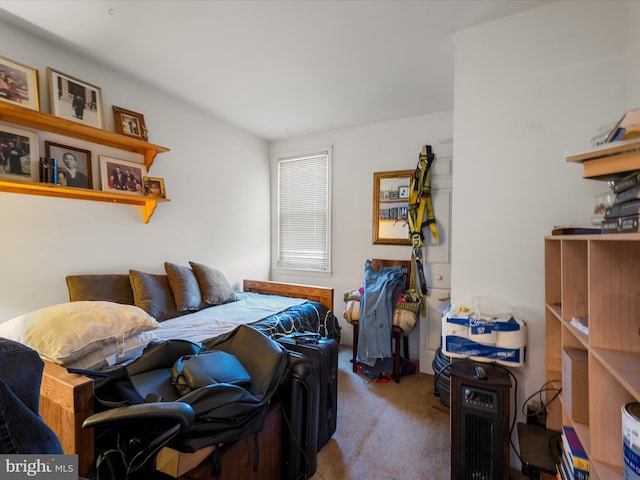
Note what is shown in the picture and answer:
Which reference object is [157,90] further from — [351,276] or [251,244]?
[351,276]

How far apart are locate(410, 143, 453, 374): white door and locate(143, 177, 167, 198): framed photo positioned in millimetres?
2569

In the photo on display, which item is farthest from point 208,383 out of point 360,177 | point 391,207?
point 360,177

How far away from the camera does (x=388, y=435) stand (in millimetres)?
1889

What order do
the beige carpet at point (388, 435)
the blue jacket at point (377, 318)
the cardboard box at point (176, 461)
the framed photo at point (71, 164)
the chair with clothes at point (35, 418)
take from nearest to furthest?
1. the chair with clothes at point (35, 418)
2. the cardboard box at point (176, 461)
3. the beige carpet at point (388, 435)
4. the framed photo at point (71, 164)
5. the blue jacket at point (377, 318)

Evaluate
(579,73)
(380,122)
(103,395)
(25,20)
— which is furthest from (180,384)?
(380,122)

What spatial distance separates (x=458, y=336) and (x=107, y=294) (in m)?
2.41

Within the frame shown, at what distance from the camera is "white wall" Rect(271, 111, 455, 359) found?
10.1 ft

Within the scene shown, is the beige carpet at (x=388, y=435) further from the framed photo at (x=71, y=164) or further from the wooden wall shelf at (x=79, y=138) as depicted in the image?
the framed photo at (x=71, y=164)

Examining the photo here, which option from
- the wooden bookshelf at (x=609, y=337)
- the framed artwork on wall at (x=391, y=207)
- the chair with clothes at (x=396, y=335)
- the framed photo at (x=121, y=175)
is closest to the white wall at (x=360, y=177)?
the framed artwork on wall at (x=391, y=207)

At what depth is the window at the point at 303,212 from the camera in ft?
11.9

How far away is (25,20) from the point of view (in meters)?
1.71

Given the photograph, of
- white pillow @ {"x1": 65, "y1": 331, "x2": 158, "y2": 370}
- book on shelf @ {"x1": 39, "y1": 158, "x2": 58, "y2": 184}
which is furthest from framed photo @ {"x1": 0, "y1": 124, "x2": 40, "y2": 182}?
white pillow @ {"x1": 65, "y1": 331, "x2": 158, "y2": 370}

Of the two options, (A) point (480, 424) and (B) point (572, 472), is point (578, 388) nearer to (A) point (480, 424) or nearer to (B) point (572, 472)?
(B) point (572, 472)

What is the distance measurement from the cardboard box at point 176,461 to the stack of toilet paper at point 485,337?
1316 millimetres
